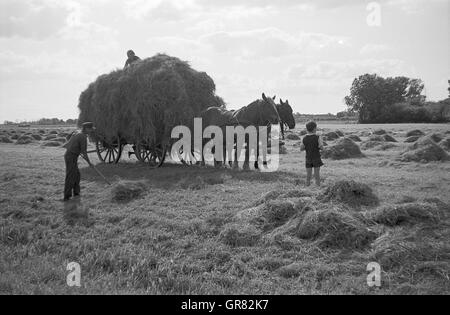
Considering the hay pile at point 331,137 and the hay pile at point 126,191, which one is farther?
the hay pile at point 331,137

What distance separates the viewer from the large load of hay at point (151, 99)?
14.0 metres

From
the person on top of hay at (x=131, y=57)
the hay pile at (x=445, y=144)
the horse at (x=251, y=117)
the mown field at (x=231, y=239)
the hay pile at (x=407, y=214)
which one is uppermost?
the person on top of hay at (x=131, y=57)

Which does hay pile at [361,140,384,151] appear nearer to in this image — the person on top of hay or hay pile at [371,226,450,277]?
the person on top of hay

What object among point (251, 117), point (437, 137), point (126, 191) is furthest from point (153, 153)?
point (437, 137)

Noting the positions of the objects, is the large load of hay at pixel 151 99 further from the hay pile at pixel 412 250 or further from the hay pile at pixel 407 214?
the hay pile at pixel 412 250

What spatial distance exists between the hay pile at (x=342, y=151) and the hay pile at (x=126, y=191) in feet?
30.0

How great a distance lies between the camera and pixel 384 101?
6334 cm

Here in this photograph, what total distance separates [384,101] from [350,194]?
59.3 m

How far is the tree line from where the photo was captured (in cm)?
5684

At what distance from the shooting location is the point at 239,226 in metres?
7.20

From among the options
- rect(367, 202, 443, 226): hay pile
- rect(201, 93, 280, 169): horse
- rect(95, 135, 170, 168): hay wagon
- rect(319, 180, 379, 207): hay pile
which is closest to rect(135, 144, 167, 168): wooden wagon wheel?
rect(95, 135, 170, 168): hay wagon

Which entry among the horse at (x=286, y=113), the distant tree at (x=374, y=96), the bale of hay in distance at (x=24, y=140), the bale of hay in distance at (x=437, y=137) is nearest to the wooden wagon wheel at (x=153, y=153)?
the horse at (x=286, y=113)

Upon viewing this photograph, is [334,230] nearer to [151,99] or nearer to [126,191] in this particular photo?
[126,191]
